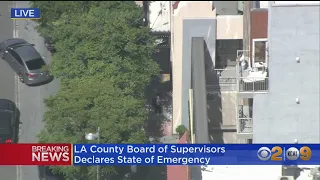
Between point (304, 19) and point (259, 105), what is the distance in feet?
8.38

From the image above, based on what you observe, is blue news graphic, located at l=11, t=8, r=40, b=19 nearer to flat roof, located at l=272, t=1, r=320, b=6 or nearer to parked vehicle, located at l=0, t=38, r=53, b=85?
parked vehicle, located at l=0, t=38, r=53, b=85

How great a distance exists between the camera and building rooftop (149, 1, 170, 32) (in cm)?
2250

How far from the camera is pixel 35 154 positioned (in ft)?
48.7

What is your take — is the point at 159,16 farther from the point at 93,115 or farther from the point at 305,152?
the point at 305,152

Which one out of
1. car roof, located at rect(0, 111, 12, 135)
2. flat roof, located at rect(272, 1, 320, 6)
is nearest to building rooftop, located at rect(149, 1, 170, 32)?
flat roof, located at rect(272, 1, 320, 6)

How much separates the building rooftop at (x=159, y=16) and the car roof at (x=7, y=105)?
16.3ft

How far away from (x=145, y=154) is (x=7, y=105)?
6.33 metres

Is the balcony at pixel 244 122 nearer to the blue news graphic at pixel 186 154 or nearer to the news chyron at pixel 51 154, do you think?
the blue news graphic at pixel 186 154

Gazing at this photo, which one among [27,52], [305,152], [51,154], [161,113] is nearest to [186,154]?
[305,152]

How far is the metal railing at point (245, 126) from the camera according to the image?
64.6 ft

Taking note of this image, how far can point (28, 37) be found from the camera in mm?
21219

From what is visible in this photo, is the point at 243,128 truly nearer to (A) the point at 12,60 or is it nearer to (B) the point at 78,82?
(B) the point at 78,82

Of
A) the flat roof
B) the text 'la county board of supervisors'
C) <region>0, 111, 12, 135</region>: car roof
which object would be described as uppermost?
the flat roof

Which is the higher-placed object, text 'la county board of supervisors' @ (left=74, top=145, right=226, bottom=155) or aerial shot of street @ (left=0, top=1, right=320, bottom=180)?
aerial shot of street @ (left=0, top=1, right=320, bottom=180)
